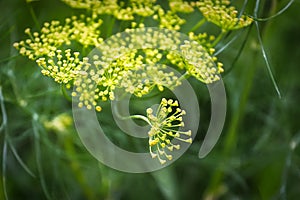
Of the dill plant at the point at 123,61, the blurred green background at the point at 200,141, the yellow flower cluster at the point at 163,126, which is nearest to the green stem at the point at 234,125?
the blurred green background at the point at 200,141

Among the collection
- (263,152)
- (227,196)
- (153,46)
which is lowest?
(227,196)

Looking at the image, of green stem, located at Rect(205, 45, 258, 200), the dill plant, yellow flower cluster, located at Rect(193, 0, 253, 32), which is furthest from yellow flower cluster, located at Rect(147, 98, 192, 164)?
green stem, located at Rect(205, 45, 258, 200)

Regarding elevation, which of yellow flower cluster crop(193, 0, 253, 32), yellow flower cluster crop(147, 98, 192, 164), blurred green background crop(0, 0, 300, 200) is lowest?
blurred green background crop(0, 0, 300, 200)

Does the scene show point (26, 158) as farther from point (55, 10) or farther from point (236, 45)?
point (236, 45)

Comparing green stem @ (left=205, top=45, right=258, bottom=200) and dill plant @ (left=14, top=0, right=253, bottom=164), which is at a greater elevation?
dill plant @ (left=14, top=0, right=253, bottom=164)

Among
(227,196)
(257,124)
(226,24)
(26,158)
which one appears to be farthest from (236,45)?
(26,158)

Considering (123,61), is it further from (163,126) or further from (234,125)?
(234,125)

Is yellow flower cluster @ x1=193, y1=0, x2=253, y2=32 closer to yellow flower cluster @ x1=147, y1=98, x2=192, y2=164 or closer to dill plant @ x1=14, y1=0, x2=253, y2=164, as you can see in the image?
dill plant @ x1=14, y1=0, x2=253, y2=164

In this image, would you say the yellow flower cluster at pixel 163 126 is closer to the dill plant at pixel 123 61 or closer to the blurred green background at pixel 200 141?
the dill plant at pixel 123 61
